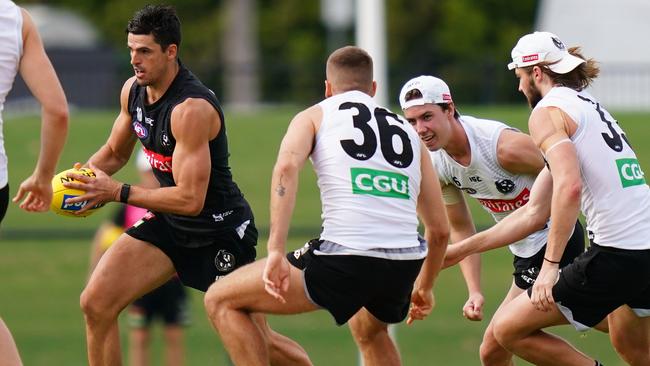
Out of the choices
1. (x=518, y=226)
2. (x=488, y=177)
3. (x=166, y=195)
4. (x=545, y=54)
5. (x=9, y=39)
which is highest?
(x=9, y=39)

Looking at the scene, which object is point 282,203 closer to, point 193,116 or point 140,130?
point 193,116

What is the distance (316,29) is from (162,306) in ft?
90.6

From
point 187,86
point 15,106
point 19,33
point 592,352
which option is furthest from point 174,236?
point 15,106

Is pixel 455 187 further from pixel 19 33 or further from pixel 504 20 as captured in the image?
pixel 504 20

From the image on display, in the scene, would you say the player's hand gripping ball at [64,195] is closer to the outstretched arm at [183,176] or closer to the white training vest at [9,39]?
the outstretched arm at [183,176]

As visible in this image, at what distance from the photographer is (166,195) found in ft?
25.4

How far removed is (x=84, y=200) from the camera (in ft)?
25.2

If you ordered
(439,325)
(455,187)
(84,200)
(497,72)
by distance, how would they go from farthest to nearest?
1. (497,72)
2. (439,325)
3. (455,187)
4. (84,200)

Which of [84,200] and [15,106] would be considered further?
[15,106]

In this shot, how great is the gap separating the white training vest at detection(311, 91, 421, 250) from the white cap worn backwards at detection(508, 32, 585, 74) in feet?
2.73

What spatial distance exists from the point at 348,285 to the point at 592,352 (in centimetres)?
1136

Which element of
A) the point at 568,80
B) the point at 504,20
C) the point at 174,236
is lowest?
the point at 504,20

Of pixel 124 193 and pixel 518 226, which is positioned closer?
pixel 124 193

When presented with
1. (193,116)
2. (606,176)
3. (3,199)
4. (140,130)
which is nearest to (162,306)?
(140,130)
